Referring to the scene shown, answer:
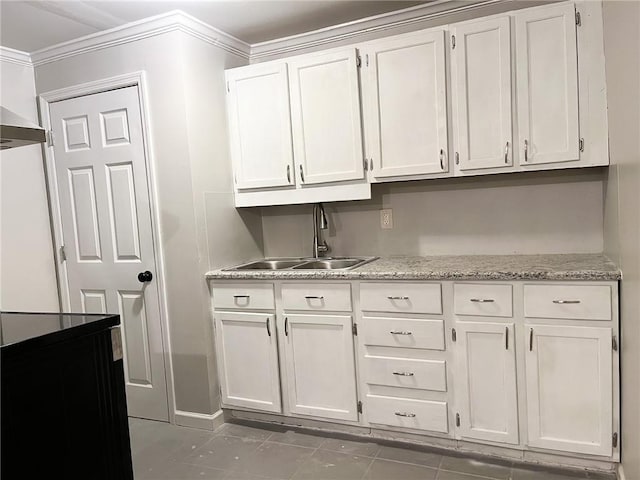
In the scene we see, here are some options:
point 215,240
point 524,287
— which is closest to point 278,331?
point 215,240

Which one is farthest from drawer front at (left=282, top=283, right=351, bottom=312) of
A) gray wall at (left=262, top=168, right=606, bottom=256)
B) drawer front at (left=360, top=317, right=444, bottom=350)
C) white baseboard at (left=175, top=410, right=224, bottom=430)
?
white baseboard at (left=175, top=410, right=224, bottom=430)

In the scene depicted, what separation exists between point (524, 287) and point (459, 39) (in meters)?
1.26

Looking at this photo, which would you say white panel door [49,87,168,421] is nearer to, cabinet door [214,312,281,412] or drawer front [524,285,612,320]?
cabinet door [214,312,281,412]

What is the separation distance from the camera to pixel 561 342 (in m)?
2.11

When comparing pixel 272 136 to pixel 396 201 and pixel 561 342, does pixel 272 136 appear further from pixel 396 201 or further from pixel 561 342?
pixel 561 342

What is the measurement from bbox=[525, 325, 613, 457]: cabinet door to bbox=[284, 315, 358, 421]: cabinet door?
87 cm

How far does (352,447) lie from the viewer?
8.25 ft

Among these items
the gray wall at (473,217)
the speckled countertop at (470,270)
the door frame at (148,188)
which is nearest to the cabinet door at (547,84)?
the gray wall at (473,217)

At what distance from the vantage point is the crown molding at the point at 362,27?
8.70 feet

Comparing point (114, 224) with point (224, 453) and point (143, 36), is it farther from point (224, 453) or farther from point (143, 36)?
point (224, 453)

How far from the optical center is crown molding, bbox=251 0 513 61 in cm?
265

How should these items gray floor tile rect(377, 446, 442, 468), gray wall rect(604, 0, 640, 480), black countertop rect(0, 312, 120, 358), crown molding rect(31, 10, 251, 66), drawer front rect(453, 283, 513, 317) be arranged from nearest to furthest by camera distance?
black countertop rect(0, 312, 120, 358), gray wall rect(604, 0, 640, 480), drawer front rect(453, 283, 513, 317), gray floor tile rect(377, 446, 442, 468), crown molding rect(31, 10, 251, 66)

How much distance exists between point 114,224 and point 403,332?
1.85m

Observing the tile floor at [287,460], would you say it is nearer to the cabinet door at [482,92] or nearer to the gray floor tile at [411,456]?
the gray floor tile at [411,456]
